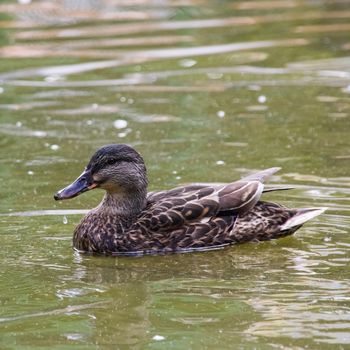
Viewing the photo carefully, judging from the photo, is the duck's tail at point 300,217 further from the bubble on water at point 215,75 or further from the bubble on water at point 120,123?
the bubble on water at point 215,75

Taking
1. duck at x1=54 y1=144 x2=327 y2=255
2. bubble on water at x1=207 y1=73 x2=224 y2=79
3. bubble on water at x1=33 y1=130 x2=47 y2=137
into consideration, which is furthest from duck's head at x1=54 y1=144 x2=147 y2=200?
bubble on water at x1=207 y1=73 x2=224 y2=79

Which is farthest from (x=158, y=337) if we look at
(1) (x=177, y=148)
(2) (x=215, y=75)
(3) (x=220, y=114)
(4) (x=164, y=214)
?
(2) (x=215, y=75)

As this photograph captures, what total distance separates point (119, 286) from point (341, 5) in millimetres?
13781

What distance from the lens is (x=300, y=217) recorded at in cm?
967

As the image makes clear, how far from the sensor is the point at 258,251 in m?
9.61

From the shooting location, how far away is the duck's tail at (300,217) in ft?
31.6

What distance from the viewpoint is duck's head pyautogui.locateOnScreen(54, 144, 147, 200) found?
9797 millimetres

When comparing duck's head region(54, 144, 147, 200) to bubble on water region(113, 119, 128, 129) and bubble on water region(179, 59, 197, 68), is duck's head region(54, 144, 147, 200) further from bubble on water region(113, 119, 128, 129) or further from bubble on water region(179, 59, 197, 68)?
bubble on water region(179, 59, 197, 68)

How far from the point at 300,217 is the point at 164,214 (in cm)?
105

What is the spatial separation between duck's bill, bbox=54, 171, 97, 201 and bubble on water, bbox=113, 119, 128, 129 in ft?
12.9

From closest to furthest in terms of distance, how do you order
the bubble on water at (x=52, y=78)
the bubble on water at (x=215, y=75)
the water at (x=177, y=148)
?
the water at (x=177, y=148)
the bubble on water at (x=215, y=75)
the bubble on water at (x=52, y=78)

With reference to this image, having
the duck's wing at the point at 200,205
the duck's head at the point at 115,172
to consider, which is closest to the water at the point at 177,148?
the duck's wing at the point at 200,205

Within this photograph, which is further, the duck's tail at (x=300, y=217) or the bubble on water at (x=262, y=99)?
the bubble on water at (x=262, y=99)

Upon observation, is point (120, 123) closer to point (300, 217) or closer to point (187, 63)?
point (187, 63)
